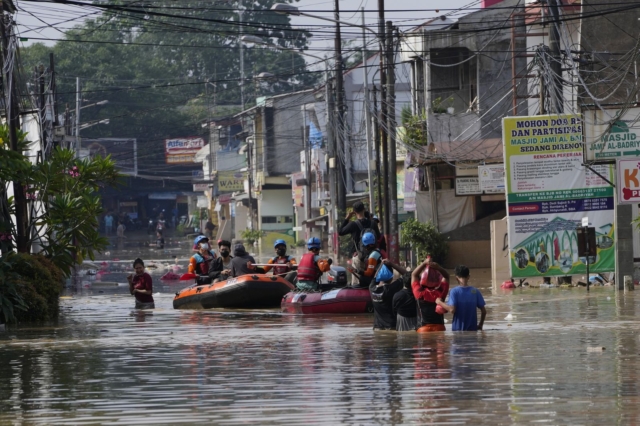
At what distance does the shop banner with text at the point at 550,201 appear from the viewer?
2680cm

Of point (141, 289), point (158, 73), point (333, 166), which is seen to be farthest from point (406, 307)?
point (158, 73)

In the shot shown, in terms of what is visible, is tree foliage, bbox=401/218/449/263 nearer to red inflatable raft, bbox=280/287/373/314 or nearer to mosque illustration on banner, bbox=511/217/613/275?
mosque illustration on banner, bbox=511/217/613/275

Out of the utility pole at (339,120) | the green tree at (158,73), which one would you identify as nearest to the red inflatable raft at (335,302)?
the utility pole at (339,120)

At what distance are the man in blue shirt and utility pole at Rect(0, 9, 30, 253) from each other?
1060cm

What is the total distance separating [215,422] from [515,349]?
5936mm

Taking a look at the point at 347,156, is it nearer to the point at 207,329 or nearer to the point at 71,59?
the point at 207,329

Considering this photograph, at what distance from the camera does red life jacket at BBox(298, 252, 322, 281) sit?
22844 millimetres

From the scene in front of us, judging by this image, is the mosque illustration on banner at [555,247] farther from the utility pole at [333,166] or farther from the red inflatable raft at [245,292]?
the utility pole at [333,166]

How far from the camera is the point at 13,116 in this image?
24.1 metres

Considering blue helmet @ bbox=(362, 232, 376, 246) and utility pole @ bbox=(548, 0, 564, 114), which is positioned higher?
utility pole @ bbox=(548, 0, 564, 114)

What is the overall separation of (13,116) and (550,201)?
39.2 ft

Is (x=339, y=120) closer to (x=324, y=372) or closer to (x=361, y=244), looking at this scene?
(x=361, y=244)

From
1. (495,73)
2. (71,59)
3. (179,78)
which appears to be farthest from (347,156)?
(179,78)

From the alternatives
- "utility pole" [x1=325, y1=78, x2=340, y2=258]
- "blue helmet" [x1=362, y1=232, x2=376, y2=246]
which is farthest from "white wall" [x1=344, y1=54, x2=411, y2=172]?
"blue helmet" [x1=362, y1=232, x2=376, y2=246]
